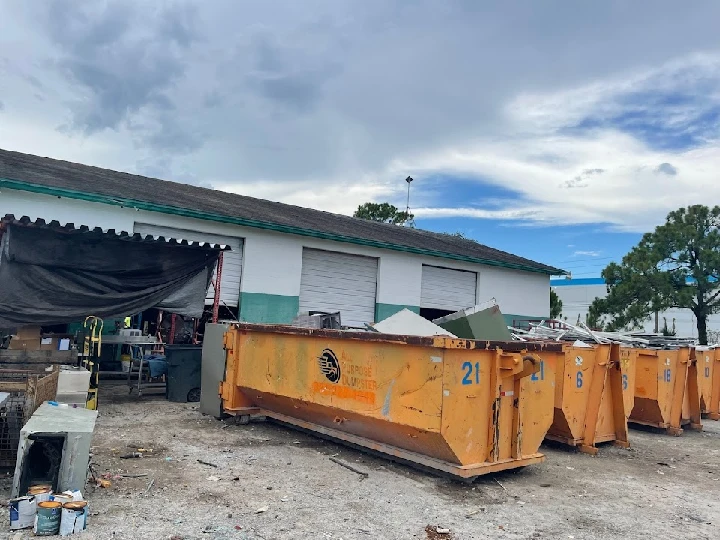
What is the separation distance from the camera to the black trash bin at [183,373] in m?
9.74

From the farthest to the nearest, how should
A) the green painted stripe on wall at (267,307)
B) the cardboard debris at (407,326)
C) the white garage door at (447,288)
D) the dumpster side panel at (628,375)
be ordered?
1. the white garage door at (447,288)
2. the green painted stripe on wall at (267,307)
3. the dumpster side panel at (628,375)
4. the cardboard debris at (407,326)

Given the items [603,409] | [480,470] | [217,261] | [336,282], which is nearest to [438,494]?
[480,470]

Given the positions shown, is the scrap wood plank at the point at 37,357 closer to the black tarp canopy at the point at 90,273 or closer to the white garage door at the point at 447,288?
the black tarp canopy at the point at 90,273

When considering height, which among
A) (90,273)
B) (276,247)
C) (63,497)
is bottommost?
(63,497)

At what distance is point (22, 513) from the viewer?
4027 millimetres

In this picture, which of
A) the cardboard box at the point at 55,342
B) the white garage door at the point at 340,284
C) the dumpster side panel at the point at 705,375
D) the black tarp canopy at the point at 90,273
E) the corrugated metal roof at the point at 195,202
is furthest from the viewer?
the white garage door at the point at 340,284

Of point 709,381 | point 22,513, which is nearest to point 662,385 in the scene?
point 709,381

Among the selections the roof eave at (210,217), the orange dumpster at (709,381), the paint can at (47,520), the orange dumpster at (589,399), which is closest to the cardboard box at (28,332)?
the roof eave at (210,217)

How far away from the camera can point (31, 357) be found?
7203 millimetres

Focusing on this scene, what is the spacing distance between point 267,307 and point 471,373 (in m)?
9.97

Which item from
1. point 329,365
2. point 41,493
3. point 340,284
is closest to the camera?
point 41,493

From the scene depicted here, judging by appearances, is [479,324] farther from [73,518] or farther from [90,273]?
[90,273]

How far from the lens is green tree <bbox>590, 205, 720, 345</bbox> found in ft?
72.5

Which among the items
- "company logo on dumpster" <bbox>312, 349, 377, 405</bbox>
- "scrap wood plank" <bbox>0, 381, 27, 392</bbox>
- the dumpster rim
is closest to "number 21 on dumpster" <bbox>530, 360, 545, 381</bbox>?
the dumpster rim
